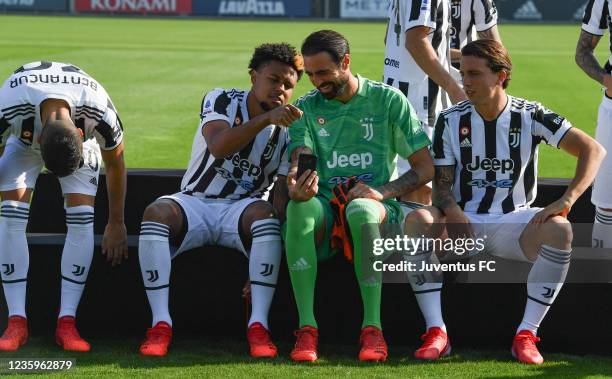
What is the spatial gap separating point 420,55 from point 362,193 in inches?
58.8

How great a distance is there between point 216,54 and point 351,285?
63.5 ft

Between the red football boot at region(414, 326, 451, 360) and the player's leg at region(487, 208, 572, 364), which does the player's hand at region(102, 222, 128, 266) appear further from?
the player's leg at region(487, 208, 572, 364)

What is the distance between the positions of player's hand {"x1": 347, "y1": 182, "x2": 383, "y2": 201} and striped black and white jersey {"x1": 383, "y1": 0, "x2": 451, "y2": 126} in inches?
62.7

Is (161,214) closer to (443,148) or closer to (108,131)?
(108,131)

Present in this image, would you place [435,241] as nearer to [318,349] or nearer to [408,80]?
[318,349]

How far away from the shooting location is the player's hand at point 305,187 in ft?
17.0

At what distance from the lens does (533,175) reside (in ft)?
18.4

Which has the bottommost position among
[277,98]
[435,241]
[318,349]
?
[318,349]

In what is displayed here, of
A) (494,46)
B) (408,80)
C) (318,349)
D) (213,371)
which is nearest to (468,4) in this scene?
(408,80)

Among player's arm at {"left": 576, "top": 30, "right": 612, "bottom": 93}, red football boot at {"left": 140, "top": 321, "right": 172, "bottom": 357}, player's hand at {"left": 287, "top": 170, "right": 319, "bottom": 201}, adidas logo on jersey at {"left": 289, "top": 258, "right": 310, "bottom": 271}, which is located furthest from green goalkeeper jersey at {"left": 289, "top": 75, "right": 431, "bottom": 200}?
player's arm at {"left": 576, "top": 30, "right": 612, "bottom": 93}

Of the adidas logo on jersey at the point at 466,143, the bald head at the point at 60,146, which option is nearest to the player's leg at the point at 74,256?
the bald head at the point at 60,146

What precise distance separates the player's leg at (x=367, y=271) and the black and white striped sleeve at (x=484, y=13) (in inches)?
90.9

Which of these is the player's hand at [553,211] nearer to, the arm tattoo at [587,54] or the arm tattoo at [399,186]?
the arm tattoo at [399,186]

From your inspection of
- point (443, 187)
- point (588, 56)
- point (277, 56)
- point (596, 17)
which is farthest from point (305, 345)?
point (596, 17)
